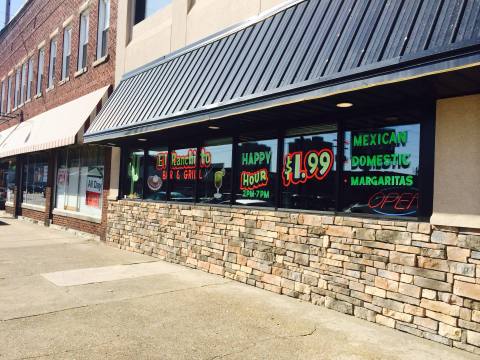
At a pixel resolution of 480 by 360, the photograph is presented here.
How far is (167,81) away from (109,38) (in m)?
5.48

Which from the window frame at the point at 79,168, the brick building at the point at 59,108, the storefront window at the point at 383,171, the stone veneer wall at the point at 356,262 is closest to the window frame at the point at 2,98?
the brick building at the point at 59,108

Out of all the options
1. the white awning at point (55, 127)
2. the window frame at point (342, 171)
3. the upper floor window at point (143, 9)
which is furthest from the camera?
the white awning at point (55, 127)

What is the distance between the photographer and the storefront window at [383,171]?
553 centimetres

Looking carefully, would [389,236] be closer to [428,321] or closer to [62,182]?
[428,321]

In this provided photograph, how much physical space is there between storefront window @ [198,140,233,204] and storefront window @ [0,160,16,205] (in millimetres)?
17343

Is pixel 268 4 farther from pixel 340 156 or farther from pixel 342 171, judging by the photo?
pixel 342 171

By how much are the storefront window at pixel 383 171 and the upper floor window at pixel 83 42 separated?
39.7ft

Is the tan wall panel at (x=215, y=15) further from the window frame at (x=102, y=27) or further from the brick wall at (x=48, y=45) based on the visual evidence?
the window frame at (x=102, y=27)

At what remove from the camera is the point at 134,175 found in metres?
11.5

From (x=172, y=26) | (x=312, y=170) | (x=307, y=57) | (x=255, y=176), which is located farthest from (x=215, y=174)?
(x=172, y=26)

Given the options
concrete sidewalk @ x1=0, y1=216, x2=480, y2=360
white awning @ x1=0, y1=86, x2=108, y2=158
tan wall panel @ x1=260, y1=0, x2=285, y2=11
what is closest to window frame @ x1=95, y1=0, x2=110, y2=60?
white awning @ x1=0, y1=86, x2=108, y2=158

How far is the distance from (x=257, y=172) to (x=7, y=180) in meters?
21.2

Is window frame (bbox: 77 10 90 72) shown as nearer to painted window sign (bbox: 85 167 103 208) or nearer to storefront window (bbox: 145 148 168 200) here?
painted window sign (bbox: 85 167 103 208)

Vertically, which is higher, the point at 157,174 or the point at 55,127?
the point at 55,127
